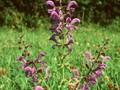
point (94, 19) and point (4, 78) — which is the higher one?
point (4, 78)

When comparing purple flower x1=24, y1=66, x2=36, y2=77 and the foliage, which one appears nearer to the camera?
purple flower x1=24, y1=66, x2=36, y2=77

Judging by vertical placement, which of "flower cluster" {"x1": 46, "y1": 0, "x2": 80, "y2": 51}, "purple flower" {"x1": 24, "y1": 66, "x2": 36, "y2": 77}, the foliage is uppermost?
Result: "flower cluster" {"x1": 46, "y1": 0, "x2": 80, "y2": 51}

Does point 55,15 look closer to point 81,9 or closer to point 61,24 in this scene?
point 61,24

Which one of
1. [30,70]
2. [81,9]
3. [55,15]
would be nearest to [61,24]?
[55,15]

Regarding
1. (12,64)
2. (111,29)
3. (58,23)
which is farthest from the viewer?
(111,29)

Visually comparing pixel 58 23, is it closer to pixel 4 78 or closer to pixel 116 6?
pixel 4 78

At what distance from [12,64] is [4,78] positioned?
2.73 ft

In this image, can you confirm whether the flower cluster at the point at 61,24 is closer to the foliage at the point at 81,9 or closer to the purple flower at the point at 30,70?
the purple flower at the point at 30,70

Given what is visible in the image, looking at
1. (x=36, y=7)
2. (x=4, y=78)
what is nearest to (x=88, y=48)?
(x=4, y=78)

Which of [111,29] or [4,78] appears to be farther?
[111,29]

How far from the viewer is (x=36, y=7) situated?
12461mm

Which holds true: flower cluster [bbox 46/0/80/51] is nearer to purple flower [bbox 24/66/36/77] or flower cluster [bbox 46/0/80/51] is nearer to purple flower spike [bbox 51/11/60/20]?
purple flower spike [bbox 51/11/60/20]

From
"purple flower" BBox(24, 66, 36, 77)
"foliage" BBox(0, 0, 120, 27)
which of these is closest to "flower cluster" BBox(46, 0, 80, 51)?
"purple flower" BBox(24, 66, 36, 77)

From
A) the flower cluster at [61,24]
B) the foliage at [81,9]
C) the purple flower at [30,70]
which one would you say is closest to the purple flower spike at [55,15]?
the flower cluster at [61,24]
